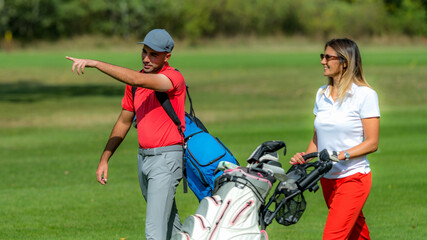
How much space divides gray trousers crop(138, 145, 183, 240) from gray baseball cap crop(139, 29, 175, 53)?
770 millimetres

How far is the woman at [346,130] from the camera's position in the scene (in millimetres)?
5723

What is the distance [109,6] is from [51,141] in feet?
263

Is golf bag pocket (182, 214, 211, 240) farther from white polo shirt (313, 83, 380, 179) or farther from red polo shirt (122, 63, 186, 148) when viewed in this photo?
white polo shirt (313, 83, 380, 179)

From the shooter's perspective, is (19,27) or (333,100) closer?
(333,100)

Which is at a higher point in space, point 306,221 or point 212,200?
point 212,200

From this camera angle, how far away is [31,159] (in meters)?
15.1

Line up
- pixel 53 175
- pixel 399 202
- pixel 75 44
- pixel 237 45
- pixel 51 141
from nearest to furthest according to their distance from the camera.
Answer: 1. pixel 399 202
2. pixel 53 175
3. pixel 51 141
4. pixel 75 44
5. pixel 237 45

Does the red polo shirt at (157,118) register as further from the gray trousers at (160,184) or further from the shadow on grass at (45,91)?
the shadow on grass at (45,91)

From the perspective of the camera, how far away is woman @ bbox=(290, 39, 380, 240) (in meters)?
5.72

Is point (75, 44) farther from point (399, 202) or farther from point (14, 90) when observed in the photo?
point (399, 202)

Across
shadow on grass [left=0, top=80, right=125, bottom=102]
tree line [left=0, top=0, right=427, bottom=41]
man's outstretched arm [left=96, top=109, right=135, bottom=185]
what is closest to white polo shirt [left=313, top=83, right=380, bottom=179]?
man's outstretched arm [left=96, top=109, right=135, bottom=185]

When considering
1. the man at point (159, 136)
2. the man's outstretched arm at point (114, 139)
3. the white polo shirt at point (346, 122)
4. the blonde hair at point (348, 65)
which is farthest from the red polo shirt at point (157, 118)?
the blonde hair at point (348, 65)

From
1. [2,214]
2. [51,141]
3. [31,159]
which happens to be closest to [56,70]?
[51,141]

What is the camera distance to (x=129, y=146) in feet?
55.9
